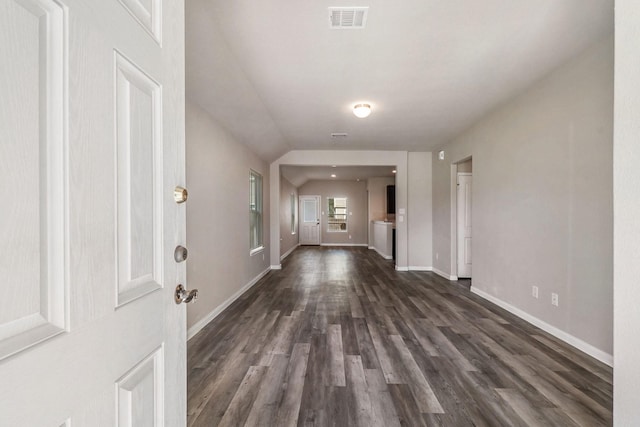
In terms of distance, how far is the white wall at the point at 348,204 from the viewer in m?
10.8

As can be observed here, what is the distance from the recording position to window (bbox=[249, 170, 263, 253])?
4824 mm

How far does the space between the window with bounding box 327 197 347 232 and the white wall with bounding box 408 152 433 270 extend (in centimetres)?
517

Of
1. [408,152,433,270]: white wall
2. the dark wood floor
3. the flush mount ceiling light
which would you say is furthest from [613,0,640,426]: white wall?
[408,152,433,270]: white wall

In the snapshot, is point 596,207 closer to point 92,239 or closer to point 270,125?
point 92,239

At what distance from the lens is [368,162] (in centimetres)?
580

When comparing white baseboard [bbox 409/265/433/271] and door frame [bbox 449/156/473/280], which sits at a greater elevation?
door frame [bbox 449/156/473/280]

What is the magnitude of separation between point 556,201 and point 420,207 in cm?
322

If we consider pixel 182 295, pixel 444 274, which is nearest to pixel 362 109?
pixel 182 295

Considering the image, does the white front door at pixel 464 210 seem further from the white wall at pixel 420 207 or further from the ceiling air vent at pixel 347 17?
A: the ceiling air vent at pixel 347 17

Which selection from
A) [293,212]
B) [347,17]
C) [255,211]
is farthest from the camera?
[293,212]

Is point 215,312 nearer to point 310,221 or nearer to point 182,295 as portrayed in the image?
point 182,295

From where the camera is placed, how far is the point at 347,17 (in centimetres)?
194

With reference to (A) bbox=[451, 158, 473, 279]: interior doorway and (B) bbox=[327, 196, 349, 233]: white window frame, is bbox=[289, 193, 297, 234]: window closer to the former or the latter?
(B) bbox=[327, 196, 349, 233]: white window frame

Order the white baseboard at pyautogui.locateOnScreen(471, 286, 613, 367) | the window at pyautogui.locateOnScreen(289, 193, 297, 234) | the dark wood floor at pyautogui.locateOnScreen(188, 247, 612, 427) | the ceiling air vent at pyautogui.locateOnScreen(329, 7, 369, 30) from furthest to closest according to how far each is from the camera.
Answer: the window at pyautogui.locateOnScreen(289, 193, 297, 234) < the white baseboard at pyautogui.locateOnScreen(471, 286, 613, 367) < the ceiling air vent at pyautogui.locateOnScreen(329, 7, 369, 30) < the dark wood floor at pyautogui.locateOnScreen(188, 247, 612, 427)
